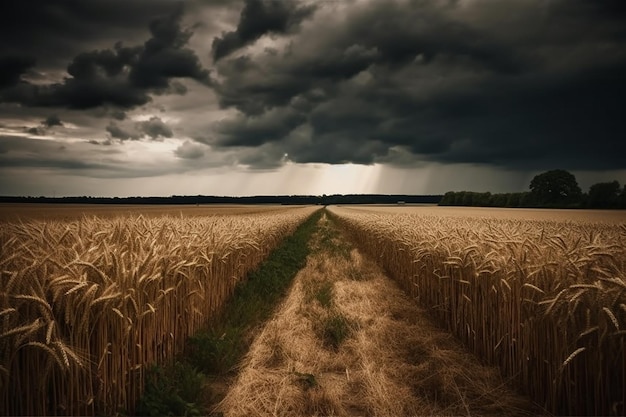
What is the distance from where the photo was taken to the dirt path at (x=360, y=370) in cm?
404

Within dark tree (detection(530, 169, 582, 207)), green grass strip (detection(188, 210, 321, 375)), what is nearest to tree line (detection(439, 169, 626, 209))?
dark tree (detection(530, 169, 582, 207))

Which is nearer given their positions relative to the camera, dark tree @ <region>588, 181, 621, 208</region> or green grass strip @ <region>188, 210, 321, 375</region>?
green grass strip @ <region>188, 210, 321, 375</region>

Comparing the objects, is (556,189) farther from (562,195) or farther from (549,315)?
(549,315)

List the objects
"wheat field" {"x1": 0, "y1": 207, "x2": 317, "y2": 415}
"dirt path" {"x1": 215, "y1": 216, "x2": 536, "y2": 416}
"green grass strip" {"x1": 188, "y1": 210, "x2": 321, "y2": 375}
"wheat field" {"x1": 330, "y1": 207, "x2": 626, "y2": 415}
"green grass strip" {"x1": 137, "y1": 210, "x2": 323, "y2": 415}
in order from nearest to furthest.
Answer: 1. "wheat field" {"x1": 0, "y1": 207, "x2": 317, "y2": 415}
2. "wheat field" {"x1": 330, "y1": 207, "x2": 626, "y2": 415}
3. "green grass strip" {"x1": 137, "y1": 210, "x2": 323, "y2": 415}
4. "dirt path" {"x1": 215, "y1": 216, "x2": 536, "y2": 416}
5. "green grass strip" {"x1": 188, "y1": 210, "x2": 321, "y2": 375}

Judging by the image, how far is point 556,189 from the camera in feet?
235

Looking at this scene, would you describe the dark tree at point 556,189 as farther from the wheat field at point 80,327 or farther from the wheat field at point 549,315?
the wheat field at point 80,327

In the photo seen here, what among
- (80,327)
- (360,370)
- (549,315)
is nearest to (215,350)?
(360,370)

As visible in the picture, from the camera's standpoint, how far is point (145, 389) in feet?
12.4

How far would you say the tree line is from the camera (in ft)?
185

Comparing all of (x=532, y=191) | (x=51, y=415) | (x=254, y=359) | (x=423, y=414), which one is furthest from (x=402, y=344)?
(x=532, y=191)

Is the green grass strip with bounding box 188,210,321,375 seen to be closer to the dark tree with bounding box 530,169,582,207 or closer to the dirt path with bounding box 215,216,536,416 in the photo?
the dirt path with bounding box 215,216,536,416

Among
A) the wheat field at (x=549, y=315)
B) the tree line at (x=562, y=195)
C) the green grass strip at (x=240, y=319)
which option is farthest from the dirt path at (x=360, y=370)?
the tree line at (x=562, y=195)

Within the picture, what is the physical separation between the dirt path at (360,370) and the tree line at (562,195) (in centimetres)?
6228

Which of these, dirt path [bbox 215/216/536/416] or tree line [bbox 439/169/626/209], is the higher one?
tree line [bbox 439/169/626/209]
